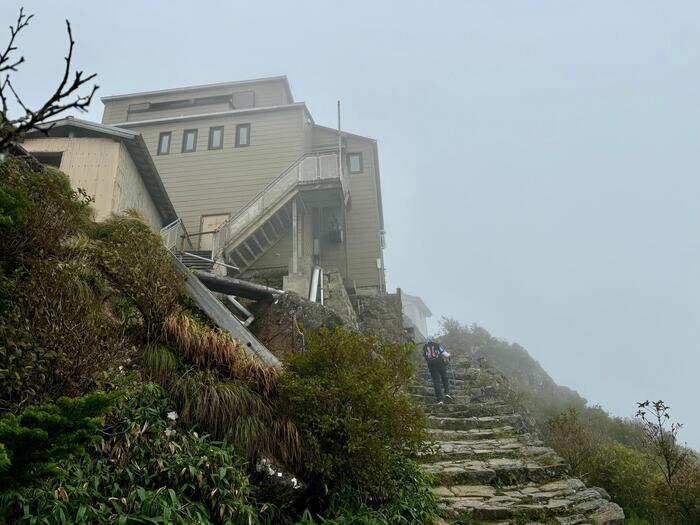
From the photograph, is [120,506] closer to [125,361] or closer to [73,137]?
[125,361]

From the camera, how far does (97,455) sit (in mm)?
3984

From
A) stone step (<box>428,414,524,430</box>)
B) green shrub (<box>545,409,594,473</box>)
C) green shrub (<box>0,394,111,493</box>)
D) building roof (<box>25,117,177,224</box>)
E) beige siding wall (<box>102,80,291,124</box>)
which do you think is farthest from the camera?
beige siding wall (<box>102,80,291,124</box>)

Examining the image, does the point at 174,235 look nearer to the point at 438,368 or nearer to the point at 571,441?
the point at 438,368

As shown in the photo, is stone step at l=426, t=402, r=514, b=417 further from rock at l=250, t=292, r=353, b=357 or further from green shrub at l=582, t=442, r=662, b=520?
rock at l=250, t=292, r=353, b=357

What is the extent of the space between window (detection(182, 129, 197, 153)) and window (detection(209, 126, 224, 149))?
74cm

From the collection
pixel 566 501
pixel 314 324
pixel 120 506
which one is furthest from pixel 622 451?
pixel 120 506

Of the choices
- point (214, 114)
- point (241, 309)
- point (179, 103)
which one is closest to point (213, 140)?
point (214, 114)

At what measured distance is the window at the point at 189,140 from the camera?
2036 cm

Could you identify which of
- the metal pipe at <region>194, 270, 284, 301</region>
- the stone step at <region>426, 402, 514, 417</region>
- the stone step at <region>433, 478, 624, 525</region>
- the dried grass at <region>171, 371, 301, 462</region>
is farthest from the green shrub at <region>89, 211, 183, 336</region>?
the stone step at <region>426, 402, 514, 417</region>

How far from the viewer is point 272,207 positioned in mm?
16438

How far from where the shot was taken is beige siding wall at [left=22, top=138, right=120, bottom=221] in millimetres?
12289

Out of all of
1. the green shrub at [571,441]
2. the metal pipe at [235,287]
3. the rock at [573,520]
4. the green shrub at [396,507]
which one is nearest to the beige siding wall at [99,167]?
the metal pipe at [235,287]

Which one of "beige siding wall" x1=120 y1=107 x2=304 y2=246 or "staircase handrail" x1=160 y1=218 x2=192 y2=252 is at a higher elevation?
"beige siding wall" x1=120 y1=107 x2=304 y2=246

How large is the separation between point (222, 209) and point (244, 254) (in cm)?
313
